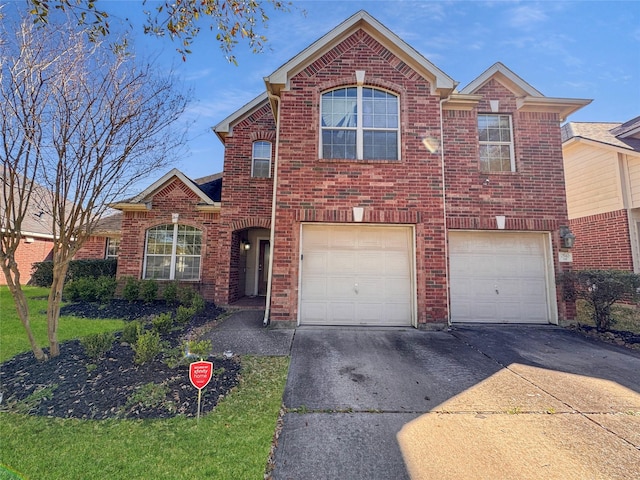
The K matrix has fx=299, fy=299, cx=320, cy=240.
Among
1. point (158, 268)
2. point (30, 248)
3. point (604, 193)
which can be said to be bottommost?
point (158, 268)

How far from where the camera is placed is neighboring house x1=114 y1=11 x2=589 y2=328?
7.19m

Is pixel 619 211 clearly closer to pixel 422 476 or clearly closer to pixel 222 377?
pixel 422 476

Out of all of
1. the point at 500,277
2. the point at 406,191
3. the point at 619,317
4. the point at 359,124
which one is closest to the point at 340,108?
the point at 359,124

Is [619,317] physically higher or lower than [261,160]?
lower

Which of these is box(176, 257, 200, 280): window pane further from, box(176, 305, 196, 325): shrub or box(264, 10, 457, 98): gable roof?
box(264, 10, 457, 98): gable roof

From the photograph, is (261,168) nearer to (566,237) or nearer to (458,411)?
(458,411)

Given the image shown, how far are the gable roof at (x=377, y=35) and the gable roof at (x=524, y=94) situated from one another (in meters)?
1.47

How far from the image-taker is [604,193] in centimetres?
1009

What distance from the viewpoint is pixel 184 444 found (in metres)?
2.79

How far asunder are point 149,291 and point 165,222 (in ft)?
8.35

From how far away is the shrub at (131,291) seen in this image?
9.81 meters

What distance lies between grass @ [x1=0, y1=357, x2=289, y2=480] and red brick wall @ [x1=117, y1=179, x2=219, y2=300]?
7.65 meters

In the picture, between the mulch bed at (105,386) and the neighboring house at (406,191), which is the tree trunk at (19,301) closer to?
the mulch bed at (105,386)

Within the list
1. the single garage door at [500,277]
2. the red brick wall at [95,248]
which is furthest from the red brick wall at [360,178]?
the red brick wall at [95,248]
